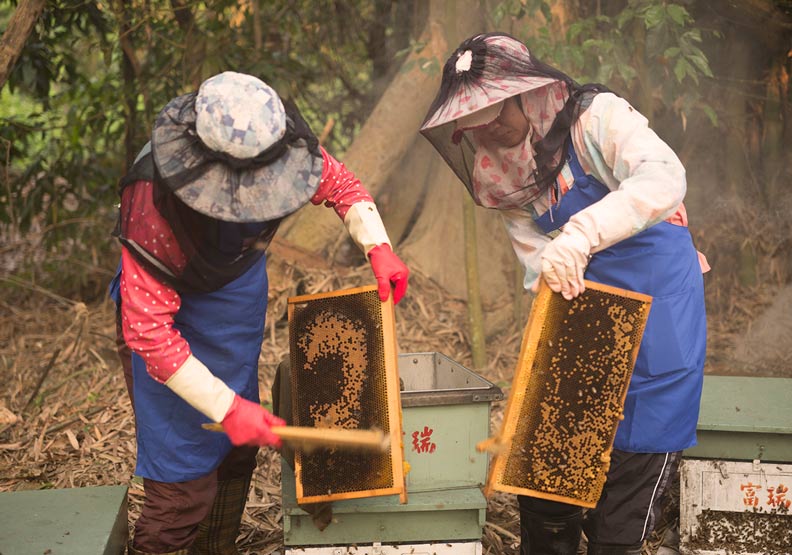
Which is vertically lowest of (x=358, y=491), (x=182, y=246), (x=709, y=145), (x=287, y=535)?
(x=287, y=535)

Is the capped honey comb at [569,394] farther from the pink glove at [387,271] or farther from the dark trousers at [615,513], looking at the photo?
the pink glove at [387,271]

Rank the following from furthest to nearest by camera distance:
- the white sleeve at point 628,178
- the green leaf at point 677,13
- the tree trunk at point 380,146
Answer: the tree trunk at point 380,146 → the green leaf at point 677,13 → the white sleeve at point 628,178

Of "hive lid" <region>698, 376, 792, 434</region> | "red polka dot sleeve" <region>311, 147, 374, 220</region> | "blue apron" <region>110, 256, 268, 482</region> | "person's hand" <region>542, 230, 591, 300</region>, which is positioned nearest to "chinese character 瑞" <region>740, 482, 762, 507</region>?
"hive lid" <region>698, 376, 792, 434</region>

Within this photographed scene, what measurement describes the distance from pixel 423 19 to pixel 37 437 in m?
3.28

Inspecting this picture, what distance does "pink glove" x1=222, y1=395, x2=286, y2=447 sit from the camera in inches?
83.5

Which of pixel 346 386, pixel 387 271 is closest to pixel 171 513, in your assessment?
pixel 346 386

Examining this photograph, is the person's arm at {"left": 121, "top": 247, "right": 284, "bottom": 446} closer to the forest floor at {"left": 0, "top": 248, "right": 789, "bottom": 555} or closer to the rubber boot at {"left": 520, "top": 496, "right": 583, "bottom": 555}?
the rubber boot at {"left": 520, "top": 496, "right": 583, "bottom": 555}

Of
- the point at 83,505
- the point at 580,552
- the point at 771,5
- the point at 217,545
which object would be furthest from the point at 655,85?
the point at 83,505

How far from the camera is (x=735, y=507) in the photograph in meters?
2.95

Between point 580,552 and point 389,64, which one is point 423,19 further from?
point 580,552

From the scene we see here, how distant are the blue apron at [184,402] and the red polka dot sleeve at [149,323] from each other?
225 mm

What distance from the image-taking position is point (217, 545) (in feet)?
9.39

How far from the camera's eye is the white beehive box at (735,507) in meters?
2.92

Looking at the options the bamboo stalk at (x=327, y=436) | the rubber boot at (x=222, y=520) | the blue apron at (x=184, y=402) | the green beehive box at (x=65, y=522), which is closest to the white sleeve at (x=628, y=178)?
the bamboo stalk at (x=327, y=436)
